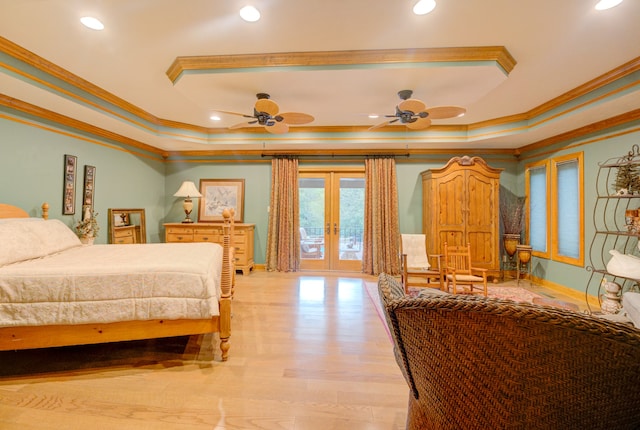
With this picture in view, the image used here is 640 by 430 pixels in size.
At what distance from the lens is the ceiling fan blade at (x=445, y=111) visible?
9.57ft

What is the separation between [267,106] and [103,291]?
2.26 metres

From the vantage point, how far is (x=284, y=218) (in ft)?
17.8

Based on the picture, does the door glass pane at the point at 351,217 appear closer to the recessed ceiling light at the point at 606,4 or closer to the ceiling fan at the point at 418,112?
the ceiling fan at the point at 418,112

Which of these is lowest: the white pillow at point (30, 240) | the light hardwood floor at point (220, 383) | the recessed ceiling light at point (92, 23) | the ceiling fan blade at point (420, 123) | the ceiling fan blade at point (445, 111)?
the light hardwood floor at point (220, 383)

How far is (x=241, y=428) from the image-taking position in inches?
62.7

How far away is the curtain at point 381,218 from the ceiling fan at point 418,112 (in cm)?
195

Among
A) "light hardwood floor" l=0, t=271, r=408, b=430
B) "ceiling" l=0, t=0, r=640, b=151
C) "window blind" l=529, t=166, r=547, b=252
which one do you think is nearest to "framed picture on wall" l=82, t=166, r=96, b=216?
"ceiling" l=0, t=0, r=640, b=151

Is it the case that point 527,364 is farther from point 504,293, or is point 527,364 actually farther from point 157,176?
point 157,176

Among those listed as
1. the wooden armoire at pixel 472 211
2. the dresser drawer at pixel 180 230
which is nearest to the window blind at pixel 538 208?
the wooden armoire at pixel 472 211

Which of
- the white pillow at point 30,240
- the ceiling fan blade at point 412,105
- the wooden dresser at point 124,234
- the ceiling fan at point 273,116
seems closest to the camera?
the white pillow at point 30,240

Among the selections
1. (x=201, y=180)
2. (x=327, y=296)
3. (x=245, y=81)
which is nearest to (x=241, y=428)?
(x=327, y=296)

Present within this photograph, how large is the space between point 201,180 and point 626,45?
6253mm

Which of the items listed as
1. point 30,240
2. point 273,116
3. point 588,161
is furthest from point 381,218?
point 30,240

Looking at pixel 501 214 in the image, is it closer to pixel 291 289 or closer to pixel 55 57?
pixel 291 289
